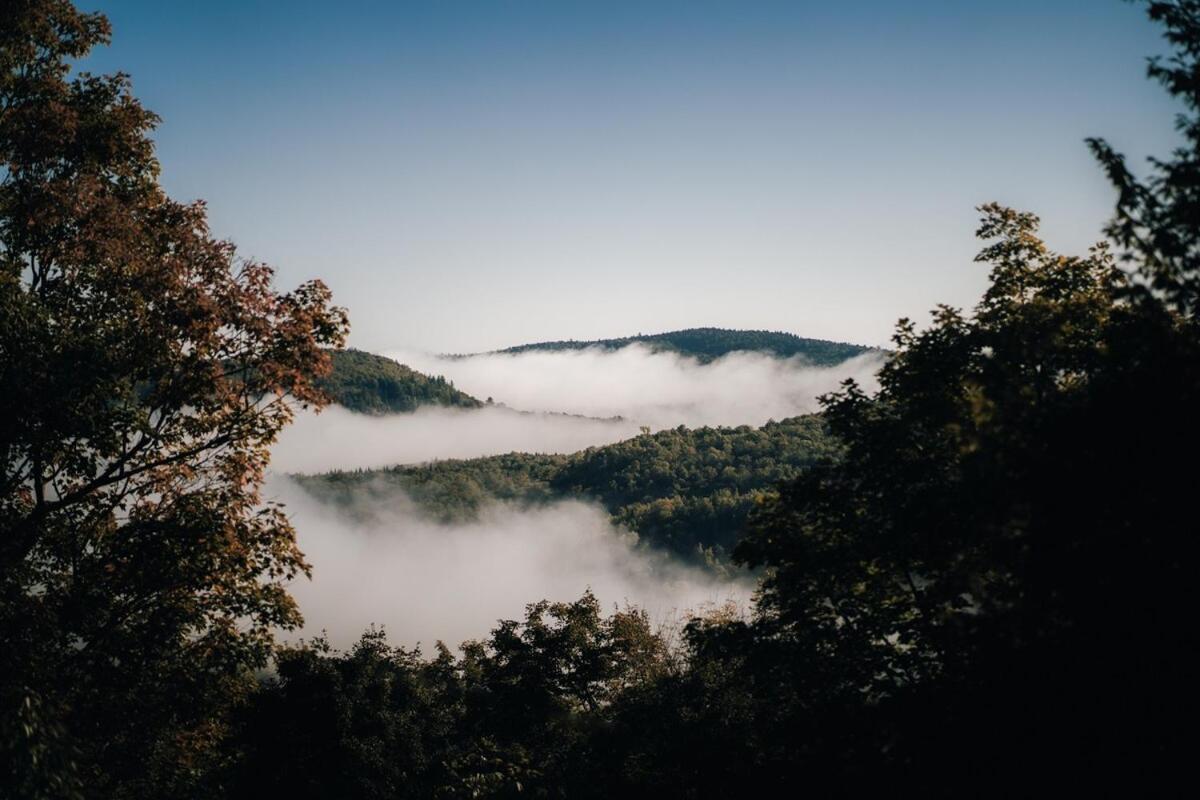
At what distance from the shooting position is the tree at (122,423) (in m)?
9.07

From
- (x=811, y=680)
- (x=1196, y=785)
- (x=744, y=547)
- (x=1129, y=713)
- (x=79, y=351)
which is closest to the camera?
(x=1196, y=785)

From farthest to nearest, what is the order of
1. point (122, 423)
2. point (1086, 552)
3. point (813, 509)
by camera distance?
point (813, 509)
point (122, 423)
point (1086, 552)

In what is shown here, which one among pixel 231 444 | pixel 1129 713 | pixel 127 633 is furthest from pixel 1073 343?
pixel 127 633

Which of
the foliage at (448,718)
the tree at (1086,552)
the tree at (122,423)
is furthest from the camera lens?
the foliage at (448,718)

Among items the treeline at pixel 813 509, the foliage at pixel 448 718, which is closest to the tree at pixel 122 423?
the treeline at pixel 813 509

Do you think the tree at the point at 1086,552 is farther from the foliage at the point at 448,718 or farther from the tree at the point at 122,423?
the foliage at the point at 448,718

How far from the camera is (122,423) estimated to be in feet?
30.8

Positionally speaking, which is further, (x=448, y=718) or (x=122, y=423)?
(x=448, y=718)

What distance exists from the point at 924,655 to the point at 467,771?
63.2ft

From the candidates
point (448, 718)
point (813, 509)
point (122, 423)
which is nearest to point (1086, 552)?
point (813, 509)

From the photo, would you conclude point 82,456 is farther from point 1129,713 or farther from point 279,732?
point 279,732

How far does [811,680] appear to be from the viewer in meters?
11.3

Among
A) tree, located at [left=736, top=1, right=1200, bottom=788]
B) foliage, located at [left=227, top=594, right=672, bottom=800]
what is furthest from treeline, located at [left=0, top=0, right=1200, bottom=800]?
foliage, located at [left=227, top=594, right=672, bottom=800]

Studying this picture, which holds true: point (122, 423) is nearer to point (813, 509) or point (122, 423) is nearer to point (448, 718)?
point (813, 509)
